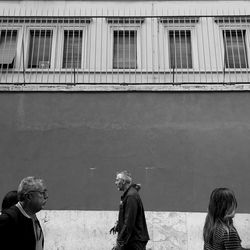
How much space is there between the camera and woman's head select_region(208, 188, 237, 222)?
2.99 meters

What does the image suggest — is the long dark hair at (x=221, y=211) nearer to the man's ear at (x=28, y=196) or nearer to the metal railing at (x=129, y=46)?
the man's ear at (x=28, y=196)

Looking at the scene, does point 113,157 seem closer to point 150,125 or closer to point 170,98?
point 150,125

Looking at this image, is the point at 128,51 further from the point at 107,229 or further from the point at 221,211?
the point at 221,211

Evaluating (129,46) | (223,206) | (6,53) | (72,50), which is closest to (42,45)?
(72,50)

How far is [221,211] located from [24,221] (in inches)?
63.4

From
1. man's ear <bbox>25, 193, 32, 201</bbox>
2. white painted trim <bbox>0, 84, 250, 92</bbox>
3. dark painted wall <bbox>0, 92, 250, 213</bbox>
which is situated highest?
white painted trim <bbox>0, 84, 250, 92</bbox>

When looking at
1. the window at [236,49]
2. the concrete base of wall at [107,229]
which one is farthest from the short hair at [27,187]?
the window at [236,49]

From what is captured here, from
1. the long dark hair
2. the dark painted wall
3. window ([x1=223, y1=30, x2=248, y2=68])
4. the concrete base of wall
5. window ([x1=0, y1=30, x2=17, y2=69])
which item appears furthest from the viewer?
window ([x1=0, y1=30, x2=17, y2=69])

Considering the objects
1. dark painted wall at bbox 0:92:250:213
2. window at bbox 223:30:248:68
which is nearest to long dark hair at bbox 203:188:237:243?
dark painted wall at bbox 0:92:250:213

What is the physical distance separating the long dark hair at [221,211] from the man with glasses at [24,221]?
1.43 meters

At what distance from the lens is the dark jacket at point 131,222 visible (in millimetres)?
4719

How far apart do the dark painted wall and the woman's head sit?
4156 mm

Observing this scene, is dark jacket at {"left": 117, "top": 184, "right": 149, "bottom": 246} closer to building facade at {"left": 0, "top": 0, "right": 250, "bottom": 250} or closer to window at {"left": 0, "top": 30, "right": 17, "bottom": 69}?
building facade at {"left": 0, "top": 0, "right": 250, "bottom": 250}

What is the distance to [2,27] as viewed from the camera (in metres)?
9.76
